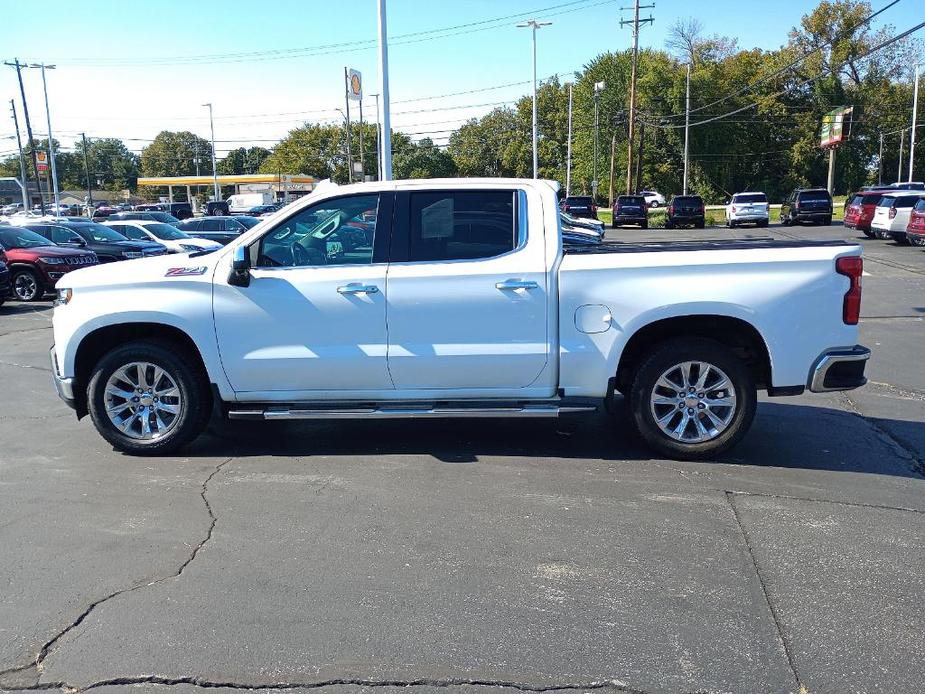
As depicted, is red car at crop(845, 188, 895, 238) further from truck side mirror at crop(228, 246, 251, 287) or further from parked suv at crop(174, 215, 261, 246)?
truck side mirror at crop(228, 246, 251, 287)

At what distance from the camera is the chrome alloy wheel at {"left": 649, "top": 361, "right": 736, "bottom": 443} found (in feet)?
20.2

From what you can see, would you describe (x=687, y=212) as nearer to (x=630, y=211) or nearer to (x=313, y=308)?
(x=630, y=211)

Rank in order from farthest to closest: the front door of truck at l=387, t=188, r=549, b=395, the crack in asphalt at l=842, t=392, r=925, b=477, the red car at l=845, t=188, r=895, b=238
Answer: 1. the red car at l=845, t=188, r=895, b=238
2. the crack in asphalt at l=842, t=392, r=925, b=477
3. the front door of truck at l=387, t=188, r=549, b=395

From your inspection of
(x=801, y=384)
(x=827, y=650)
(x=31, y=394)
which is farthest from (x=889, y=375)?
(x=31, y=394)

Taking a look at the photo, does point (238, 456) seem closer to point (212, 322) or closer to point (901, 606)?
point (212, 322)

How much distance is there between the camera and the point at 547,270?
6074 mm

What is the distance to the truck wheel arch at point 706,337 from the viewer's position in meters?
6.20

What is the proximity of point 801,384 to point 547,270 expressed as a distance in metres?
1.97

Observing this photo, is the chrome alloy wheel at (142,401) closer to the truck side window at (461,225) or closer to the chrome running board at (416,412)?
the chrome running board at (416,412)

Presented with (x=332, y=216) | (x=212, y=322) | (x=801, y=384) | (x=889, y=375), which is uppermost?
(x=332, y=216)

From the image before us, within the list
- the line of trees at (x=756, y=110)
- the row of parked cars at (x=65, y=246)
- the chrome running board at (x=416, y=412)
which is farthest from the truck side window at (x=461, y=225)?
the line of trees at (x=756, y=110)

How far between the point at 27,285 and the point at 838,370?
16.8 metres

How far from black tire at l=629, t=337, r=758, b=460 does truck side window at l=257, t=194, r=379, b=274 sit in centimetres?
220

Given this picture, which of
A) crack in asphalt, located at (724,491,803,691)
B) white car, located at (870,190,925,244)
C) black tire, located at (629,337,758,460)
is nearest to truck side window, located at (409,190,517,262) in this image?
black tire, located at (629,337,758,460)
